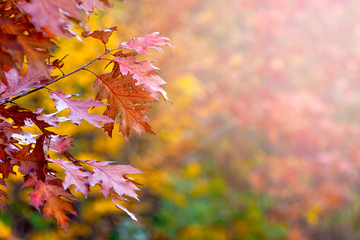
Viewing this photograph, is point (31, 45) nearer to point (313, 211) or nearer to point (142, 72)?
point (142, 72)

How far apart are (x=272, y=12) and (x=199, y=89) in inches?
59.5

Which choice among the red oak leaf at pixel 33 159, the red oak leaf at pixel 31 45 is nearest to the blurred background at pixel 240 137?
the red oak leaf at pixel 33 159

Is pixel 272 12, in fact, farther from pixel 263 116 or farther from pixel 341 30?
pixel 263 116

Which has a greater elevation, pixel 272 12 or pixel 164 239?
pixel 272 12

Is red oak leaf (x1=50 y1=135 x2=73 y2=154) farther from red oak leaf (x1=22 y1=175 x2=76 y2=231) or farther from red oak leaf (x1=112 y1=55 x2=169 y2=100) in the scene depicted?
red oak leaf (x1=112 y1=55 x2=169 y2=100)

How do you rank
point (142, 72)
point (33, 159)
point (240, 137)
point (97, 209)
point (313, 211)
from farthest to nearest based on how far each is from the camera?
point (240, 137), point (313, 211), point (97, 209), point (142, 72), point (33, 159)

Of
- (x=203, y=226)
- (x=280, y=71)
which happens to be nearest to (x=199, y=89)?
(x=280, y=71)

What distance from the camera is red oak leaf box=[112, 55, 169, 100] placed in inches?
46.4

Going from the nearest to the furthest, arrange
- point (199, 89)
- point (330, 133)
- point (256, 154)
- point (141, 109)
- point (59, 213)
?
point (59, 213) → point (141, 109) → point (330, 133) → point (199, 89) → point (256, 154)

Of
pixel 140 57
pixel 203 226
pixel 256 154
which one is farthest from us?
pixel 256 154

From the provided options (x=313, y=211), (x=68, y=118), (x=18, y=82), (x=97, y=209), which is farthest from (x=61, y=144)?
(x=313, y=211)

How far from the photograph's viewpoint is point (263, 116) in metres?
Answer: 5.99

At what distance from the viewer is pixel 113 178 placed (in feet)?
3.80

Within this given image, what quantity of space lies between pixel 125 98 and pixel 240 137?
20.6 ft
